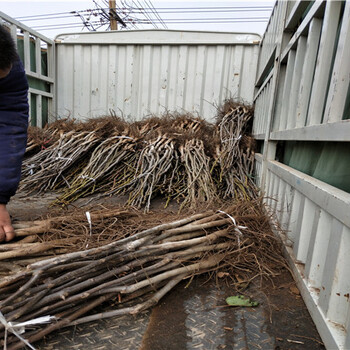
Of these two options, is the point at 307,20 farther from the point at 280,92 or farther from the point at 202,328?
the point at 202,328

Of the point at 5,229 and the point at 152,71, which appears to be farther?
the point at 152,71

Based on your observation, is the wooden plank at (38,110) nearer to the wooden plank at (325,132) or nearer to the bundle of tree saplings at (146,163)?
the bundle of tree saplings at (146,163)

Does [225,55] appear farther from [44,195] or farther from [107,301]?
[107,301]

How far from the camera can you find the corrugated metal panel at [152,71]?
4.44m

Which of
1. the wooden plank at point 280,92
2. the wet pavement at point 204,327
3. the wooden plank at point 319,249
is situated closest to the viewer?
the wet pavement at point 204,327

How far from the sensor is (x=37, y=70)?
14.7ft

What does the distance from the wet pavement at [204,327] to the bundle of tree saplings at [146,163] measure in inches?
46.4

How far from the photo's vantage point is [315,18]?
1510 millimetres

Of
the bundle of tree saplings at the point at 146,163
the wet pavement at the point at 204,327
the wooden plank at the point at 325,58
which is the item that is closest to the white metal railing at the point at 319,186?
the wooden plank at the point at 325,58

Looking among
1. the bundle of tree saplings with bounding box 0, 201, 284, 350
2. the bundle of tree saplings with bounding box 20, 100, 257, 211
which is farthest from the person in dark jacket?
the bundle of tree saplings with bounding box 20, 100, 257, 211

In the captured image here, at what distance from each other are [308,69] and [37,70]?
439cm

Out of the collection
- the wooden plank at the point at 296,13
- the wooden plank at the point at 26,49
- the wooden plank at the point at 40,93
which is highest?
the wooden plank at the point at 26,49

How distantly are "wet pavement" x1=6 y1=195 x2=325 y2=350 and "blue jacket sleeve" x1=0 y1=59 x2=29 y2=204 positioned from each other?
846mm

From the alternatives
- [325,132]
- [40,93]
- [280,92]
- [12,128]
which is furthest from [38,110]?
[325,132]
